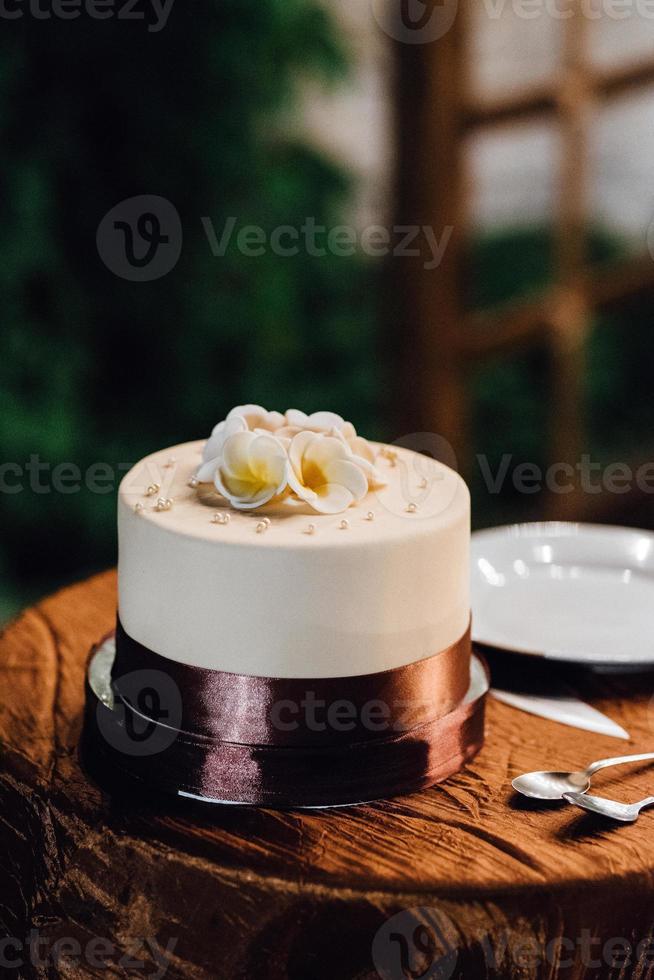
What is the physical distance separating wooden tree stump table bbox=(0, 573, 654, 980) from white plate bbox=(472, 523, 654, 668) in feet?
0.77

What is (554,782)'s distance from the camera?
3.27 feet

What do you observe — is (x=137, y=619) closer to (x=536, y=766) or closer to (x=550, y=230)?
(x=536, y=766)

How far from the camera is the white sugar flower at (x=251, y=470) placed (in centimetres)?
96

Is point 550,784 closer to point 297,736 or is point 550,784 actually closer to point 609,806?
A: point 609,806

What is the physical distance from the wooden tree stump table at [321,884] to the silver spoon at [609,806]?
10mm

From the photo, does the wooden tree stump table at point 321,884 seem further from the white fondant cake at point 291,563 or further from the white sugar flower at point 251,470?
the white sugar flower at point 251,470

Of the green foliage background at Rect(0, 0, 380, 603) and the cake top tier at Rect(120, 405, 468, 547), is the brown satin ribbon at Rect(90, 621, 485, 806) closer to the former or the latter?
the cake top tier at Rect(120, 405, 468, 547)

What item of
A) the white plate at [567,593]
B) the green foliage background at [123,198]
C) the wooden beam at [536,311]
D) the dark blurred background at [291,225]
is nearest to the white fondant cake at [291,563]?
the white plate at [567,593]

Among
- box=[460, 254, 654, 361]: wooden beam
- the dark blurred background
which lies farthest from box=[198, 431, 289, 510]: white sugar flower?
box=[460, 254, 654, 361]: wooden beam

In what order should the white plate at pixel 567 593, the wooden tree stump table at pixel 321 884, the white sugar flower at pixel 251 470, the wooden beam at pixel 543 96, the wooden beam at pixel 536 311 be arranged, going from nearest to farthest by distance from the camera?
the wooden tree stump table at pixel 321 884 < the white sugar flower at pixel 251 470 < the white plate at pixel 567 593 < the wooden beam at pixel 543 96 < the wooden beam at pixel 536 311

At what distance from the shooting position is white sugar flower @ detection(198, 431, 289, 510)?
962mm

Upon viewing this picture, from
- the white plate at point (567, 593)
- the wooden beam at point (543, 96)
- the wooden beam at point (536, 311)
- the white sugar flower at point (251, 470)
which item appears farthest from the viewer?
the wooden beam at point (536, 311)

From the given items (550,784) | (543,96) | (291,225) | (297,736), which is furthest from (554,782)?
(291,225)

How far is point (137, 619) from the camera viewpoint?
3.25 feet
